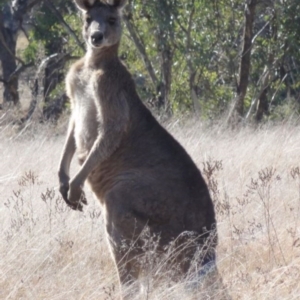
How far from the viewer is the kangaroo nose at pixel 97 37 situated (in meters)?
5.71

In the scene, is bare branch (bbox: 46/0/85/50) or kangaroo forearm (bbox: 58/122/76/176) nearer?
kangaroo forearm (bbox: 58/122/76/176)

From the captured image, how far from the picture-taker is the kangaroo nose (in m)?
5.71

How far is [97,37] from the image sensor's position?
18.8 ft

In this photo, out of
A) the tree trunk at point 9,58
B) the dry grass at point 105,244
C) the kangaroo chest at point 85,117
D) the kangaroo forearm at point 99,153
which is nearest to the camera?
the dry grass at point 105,244

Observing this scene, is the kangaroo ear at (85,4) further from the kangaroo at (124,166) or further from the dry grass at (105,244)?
the dry grass at (105,244)

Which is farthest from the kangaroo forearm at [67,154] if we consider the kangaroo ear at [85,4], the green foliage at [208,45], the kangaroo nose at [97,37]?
the green foliage at [208,45]

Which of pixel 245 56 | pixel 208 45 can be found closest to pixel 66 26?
pixel 208 45

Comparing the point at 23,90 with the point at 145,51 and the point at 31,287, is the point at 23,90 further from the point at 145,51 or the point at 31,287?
the point at 31,287

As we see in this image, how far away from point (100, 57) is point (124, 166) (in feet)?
2.79

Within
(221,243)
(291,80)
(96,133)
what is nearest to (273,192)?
(221,243)

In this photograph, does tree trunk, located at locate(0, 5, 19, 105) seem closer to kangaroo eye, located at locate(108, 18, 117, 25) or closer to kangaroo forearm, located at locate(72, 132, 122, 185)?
kangaroo eye, located at locate(108, 18, 117, 25)

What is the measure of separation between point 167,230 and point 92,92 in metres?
1.20

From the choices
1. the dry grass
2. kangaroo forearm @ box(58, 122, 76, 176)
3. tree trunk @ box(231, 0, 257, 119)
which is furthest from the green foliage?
kangaroo forearm @ box(58, 122, 76, 176)

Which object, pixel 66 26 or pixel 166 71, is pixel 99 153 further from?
pixel 66 26
